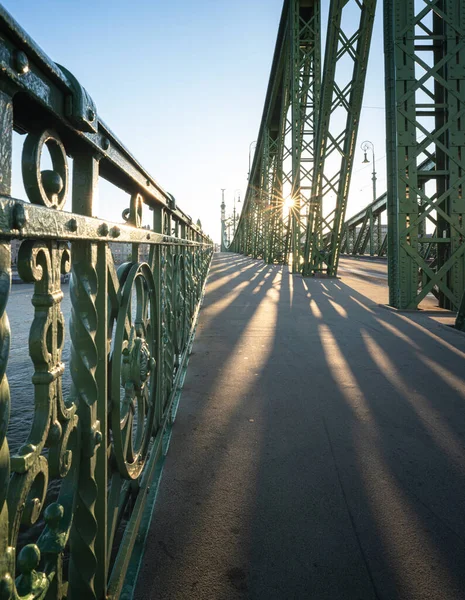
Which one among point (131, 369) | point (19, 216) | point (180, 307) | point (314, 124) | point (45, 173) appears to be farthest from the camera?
point (314, 124)

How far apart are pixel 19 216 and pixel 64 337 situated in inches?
15.2

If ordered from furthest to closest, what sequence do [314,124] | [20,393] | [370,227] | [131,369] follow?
1. [370,227]
2. [314,124]
3. [20,393]
4. [131,369]

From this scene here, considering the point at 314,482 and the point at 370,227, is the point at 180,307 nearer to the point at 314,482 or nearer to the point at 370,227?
the point at 314,482

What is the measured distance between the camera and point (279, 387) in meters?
2.48

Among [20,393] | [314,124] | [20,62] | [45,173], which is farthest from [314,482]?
[314,124]

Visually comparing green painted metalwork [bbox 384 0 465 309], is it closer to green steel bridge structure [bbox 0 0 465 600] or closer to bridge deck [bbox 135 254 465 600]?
bridge deck [bbox 135 254 465 600]

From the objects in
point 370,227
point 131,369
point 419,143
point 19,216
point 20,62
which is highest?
point 370,227

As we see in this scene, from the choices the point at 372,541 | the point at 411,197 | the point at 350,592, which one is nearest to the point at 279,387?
the point at 372,541

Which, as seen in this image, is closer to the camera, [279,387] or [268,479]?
[268,479]

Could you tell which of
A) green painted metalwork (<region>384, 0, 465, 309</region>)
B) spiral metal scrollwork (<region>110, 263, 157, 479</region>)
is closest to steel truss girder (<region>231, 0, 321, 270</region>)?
green painted metalwork (<region>384, 0, 465, 309</region>)

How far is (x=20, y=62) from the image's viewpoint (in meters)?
0.48

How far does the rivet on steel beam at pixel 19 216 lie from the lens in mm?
463

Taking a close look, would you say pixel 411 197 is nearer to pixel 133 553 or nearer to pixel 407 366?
pixel 407 366

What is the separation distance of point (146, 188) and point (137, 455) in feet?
2.96
